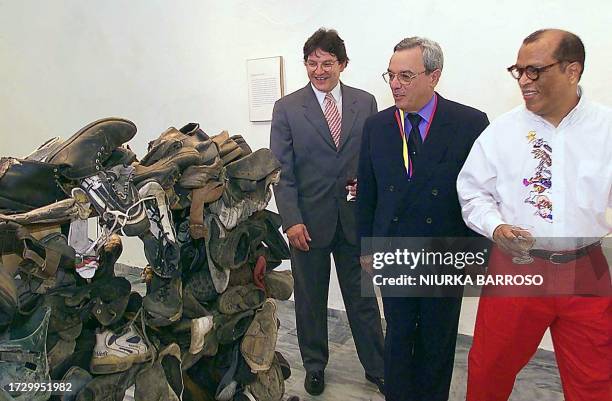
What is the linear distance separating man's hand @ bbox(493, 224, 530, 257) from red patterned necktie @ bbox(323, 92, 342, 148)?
0.99 meters

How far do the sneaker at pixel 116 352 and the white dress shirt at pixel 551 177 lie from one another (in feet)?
3.62

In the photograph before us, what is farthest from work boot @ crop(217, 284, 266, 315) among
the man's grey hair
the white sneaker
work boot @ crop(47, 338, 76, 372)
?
the man's grey hair

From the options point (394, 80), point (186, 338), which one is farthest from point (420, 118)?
point (186, 338)

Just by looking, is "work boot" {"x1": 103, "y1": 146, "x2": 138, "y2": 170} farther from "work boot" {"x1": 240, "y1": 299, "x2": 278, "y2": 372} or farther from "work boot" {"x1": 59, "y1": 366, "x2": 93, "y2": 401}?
"work boot" {"x1": 240, "y1": 299, "x2": 278, "y2": 372}

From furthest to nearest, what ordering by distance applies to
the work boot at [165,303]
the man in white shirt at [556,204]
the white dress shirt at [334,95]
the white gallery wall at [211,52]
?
the white gallery wall at [211,52], the white dress shirt at [334,95], the man in white shirt at [556,204], the work boot at [165,303]

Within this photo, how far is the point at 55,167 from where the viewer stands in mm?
1315

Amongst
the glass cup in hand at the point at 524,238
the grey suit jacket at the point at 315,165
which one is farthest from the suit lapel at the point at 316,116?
the glass cup in hand at the point at 524,238

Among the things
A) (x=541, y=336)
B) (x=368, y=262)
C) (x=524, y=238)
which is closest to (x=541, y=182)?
(x=524, y=238)

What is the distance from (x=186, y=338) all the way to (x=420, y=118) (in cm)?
113

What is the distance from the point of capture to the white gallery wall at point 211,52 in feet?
8.91

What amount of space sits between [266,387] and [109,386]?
1.85ft

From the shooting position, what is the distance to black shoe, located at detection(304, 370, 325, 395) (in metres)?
2.52

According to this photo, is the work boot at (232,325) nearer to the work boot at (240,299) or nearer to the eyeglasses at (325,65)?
the work boot at (240,299)

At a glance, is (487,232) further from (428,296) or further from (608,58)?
(608,58)
